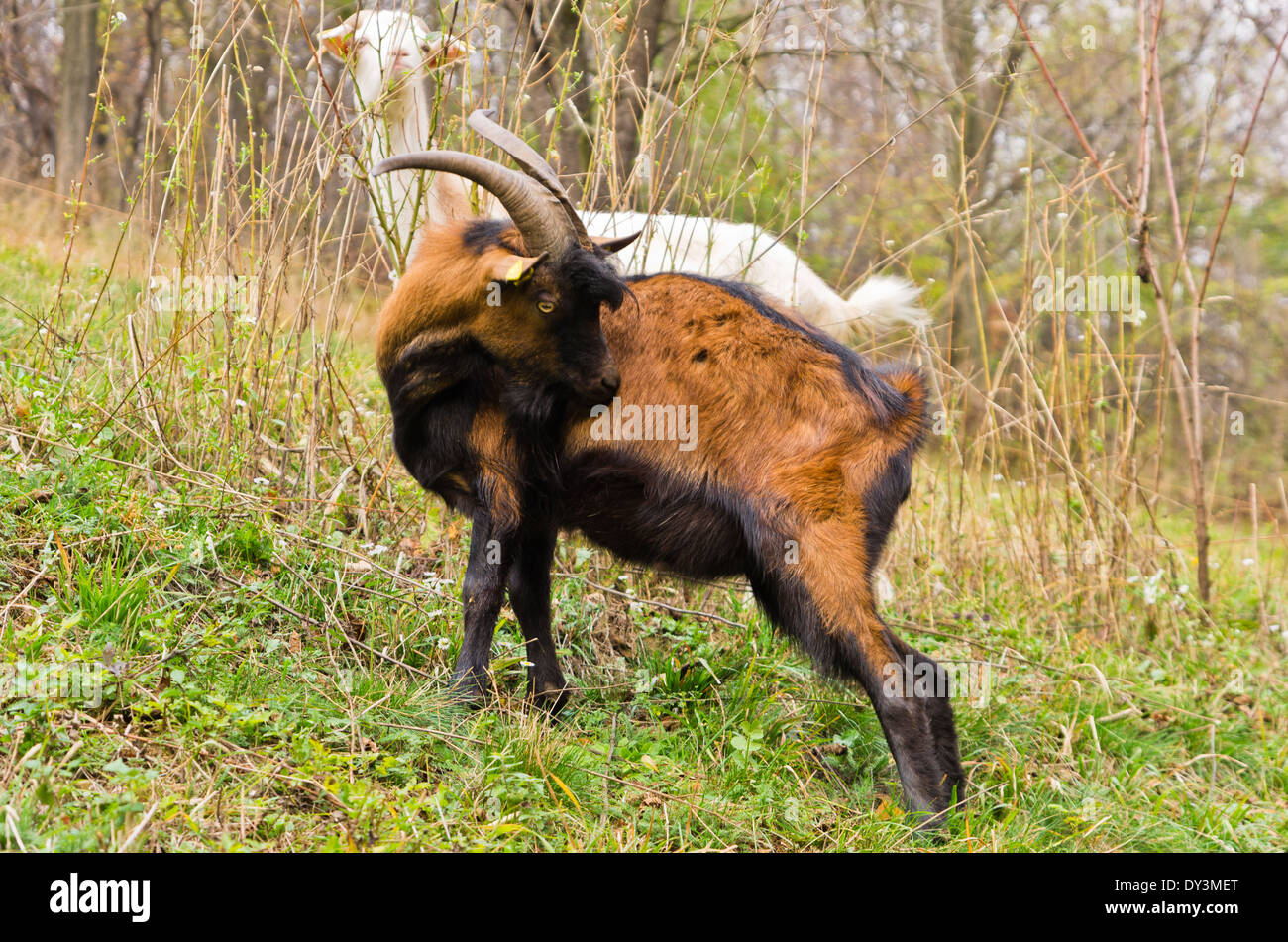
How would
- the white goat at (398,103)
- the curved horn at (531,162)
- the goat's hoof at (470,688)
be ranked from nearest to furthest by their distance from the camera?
the curved horn at (531,162) < the goat's hoof at (470,688) < the white goat at (398,103)

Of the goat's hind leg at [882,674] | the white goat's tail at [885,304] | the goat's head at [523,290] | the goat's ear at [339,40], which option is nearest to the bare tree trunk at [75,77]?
the goat's ear at [339,40]

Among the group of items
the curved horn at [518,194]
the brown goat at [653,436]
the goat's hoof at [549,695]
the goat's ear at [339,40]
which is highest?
the goat's ear at [339,40]

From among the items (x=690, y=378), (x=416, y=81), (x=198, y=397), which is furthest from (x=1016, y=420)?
(x=198, y=397)

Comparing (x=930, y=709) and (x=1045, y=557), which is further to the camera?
(x=1045, y=557)

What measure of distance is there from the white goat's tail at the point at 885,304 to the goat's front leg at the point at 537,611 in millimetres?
2675

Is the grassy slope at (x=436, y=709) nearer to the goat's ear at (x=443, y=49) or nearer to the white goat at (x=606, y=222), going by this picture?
the white goat at (x=606, y=222)

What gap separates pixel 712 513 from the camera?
12.5 ft

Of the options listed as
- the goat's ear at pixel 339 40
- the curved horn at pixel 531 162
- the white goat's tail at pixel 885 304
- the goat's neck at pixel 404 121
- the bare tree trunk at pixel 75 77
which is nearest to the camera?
the curved horn at pixel 531 162

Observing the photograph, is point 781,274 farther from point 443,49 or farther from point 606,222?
point 443,49

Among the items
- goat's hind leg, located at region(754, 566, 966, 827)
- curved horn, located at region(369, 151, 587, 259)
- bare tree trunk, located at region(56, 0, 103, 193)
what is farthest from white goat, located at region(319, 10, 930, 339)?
bare tree trunk, located at region(56, 0, 103, 193)

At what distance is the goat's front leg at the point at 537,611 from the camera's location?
423cm

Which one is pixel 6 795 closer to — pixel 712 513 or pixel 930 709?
pixel 712 513

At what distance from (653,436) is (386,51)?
3028mm

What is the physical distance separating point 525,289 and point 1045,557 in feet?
13.1
